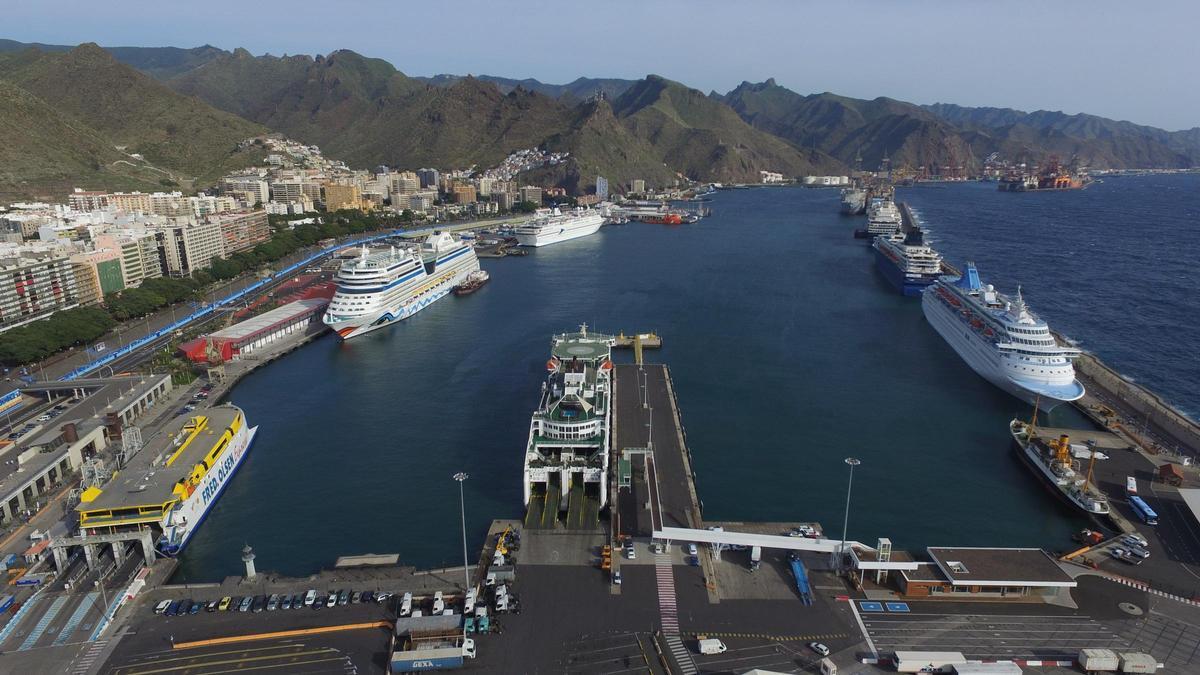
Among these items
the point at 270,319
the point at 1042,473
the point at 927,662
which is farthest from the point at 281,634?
the point at 270,319

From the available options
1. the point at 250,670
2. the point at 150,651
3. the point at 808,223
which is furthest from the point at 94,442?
the point at 808,223

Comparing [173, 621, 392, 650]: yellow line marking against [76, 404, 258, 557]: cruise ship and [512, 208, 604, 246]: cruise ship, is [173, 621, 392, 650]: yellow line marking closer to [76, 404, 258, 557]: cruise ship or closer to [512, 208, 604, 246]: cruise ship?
[76, 404, 258, 557]: cruise ship

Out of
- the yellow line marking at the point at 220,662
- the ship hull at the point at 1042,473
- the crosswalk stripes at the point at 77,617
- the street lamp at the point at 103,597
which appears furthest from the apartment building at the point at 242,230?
the ship hull at the point at 1042,473

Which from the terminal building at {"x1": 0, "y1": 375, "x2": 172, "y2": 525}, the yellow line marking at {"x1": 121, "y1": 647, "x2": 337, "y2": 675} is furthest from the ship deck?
the yellow line marking at {"x1": 121, "y1": 647, "x2": 337, "y2": 675}

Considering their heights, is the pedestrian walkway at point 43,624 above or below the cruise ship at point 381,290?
below

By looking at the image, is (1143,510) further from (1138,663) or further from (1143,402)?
(1143,402)

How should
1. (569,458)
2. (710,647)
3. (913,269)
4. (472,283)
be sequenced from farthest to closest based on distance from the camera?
(472,283)
(913,269)
(569,458)
(710,647)

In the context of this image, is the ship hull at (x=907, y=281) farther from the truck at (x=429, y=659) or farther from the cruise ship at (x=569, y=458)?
the truck at (x=429, y=659)
